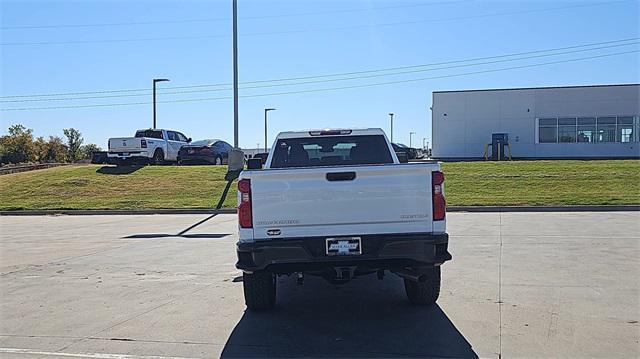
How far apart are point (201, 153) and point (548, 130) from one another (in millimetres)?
28056

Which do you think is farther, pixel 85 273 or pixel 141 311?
pixel 85 273

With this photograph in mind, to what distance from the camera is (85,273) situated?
31.8 ft

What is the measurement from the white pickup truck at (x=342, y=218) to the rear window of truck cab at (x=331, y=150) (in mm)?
2417

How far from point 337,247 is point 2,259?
27.2 ft

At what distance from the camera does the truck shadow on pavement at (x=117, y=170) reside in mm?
29297

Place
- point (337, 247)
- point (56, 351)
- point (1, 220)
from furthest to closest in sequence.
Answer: point (1, 220)
point (337, 247)
point (56, 351)

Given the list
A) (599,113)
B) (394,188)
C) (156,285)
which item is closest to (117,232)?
(156,285)

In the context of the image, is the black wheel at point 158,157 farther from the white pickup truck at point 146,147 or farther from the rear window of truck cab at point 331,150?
the rear window of truck cab at point 331,150

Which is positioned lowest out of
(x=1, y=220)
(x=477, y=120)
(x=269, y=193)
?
(x=1, y=220)

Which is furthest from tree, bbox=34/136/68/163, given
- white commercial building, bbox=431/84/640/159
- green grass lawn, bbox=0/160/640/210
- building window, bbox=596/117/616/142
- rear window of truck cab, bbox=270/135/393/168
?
rear window of truck cab, bbox=270/135/393/168

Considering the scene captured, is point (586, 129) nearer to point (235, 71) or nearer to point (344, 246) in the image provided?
point (235, 71)

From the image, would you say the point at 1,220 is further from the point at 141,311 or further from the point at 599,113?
the point at 599,113

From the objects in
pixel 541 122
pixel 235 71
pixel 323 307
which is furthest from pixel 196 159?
pixel 541 122

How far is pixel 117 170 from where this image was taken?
30.0 metres
